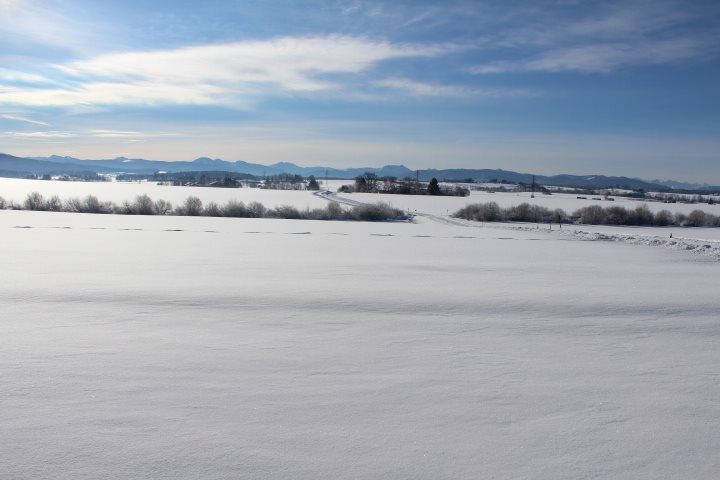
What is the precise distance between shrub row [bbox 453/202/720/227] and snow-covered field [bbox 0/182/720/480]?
40.5 meters

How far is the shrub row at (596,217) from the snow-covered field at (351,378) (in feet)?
133

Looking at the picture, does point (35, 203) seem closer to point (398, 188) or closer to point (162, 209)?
point (162, 209)

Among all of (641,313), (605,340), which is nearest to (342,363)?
(605,340)

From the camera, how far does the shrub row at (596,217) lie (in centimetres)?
5166

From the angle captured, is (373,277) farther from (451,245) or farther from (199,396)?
(451,245)

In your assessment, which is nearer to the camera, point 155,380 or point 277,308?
point 155,380

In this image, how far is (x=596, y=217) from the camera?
51938 mm

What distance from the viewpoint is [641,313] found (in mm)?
9750

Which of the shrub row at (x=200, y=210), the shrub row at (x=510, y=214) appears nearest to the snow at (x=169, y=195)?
the shrub row at (x=200, y=210)

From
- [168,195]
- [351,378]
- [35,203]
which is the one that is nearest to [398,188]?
[168,195]

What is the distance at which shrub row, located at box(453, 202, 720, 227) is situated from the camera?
51.7 m

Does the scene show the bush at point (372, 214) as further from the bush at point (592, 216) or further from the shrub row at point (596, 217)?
the bush at point (592, 216)

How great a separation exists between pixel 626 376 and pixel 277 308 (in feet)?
18.1

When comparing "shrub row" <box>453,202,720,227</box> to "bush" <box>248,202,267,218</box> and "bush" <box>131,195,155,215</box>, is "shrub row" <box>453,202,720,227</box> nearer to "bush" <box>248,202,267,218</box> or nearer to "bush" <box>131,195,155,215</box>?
"bush" <box>248,202,267,218</box>
